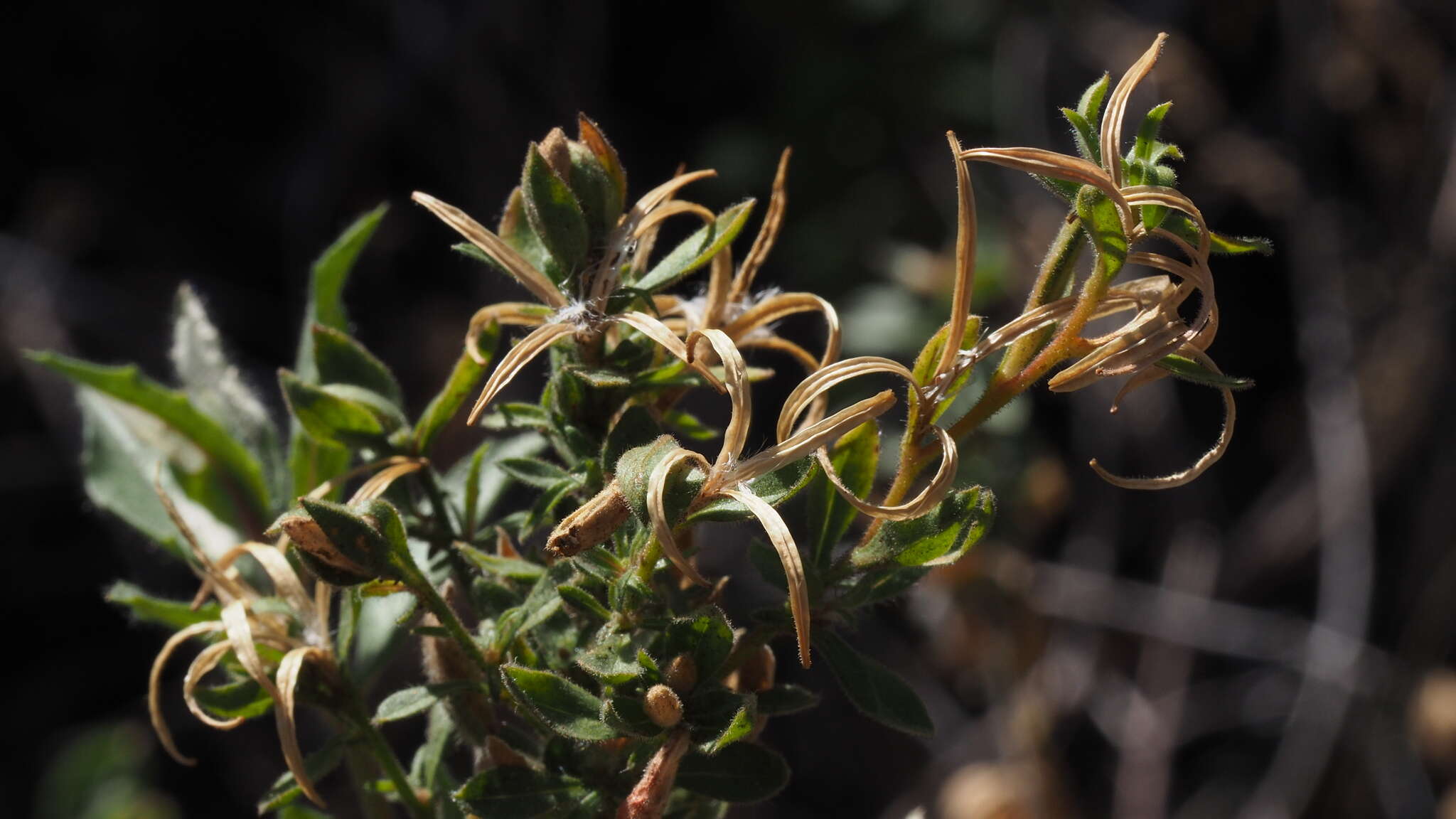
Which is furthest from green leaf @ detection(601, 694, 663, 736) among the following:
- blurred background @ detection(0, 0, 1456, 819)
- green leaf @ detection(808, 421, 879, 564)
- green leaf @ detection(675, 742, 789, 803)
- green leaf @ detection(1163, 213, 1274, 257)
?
blurred background @ detection(0, 0, 1456, 819)

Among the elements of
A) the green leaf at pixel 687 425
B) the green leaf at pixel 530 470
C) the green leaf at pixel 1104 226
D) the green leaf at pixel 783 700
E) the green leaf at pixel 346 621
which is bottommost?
the green leaf at pixel 783 700

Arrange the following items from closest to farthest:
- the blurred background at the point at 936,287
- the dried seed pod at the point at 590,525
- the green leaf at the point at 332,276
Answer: the dried seed pod at the point at 590,525
the green leaf at the point at 332,276
the blurred background at the point at 936,287

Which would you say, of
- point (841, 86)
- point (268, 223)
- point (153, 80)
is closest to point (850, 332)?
point (841, 86)

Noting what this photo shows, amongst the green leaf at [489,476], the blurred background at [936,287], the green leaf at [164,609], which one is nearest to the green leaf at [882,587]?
the green leaf at [489,476]

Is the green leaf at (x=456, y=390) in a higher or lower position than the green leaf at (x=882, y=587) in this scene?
higher

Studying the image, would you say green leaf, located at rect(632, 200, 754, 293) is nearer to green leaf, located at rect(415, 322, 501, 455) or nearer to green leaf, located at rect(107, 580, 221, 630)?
green leaf, located at rect(415, 322, 501, 455)

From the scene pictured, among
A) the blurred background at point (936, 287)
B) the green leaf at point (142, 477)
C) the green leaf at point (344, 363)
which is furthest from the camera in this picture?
the blurred background at point (936, 287)

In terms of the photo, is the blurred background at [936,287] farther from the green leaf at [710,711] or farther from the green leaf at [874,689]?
the green leaf at [710,711]
